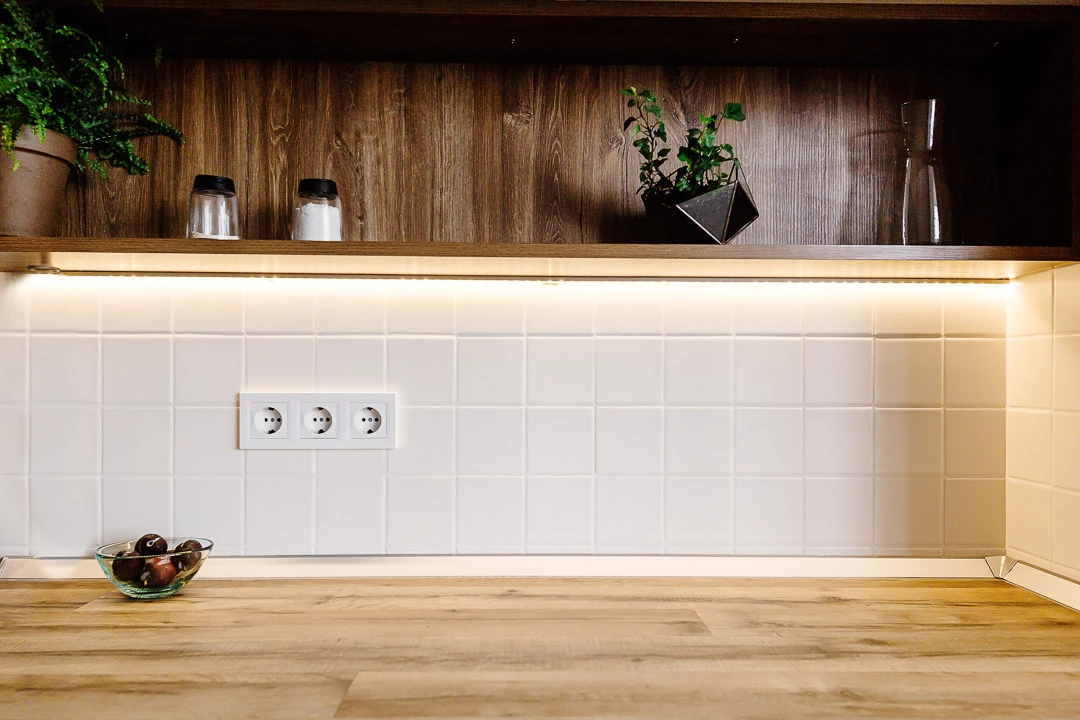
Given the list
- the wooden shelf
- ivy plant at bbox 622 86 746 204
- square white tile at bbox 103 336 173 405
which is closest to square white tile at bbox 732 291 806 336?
the wooden shelf

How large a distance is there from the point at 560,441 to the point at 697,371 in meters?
0.27

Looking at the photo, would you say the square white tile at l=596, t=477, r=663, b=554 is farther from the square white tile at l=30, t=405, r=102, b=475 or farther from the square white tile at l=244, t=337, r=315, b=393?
the square white tile at l=30, t=405, r=102, b=475

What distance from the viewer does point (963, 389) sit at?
1204 mm

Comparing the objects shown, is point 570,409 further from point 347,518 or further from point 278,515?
point 278,515

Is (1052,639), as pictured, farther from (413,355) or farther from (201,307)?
(201,307)

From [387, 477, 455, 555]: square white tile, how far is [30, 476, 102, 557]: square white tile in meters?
0.50

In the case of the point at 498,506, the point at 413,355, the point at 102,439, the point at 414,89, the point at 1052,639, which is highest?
the point at 414,89

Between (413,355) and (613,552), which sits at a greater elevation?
(413,355)

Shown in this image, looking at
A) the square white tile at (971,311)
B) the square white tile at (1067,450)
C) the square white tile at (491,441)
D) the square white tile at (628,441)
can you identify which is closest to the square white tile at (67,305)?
the square white tile at (491,441)

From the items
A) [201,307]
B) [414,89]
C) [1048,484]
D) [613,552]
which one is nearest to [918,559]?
[1048,484]

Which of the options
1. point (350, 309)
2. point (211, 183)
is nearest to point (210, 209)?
point (211, 183)

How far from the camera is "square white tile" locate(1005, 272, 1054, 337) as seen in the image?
3.61 feet

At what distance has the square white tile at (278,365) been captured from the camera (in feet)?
3.89

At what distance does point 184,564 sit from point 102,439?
299mm
